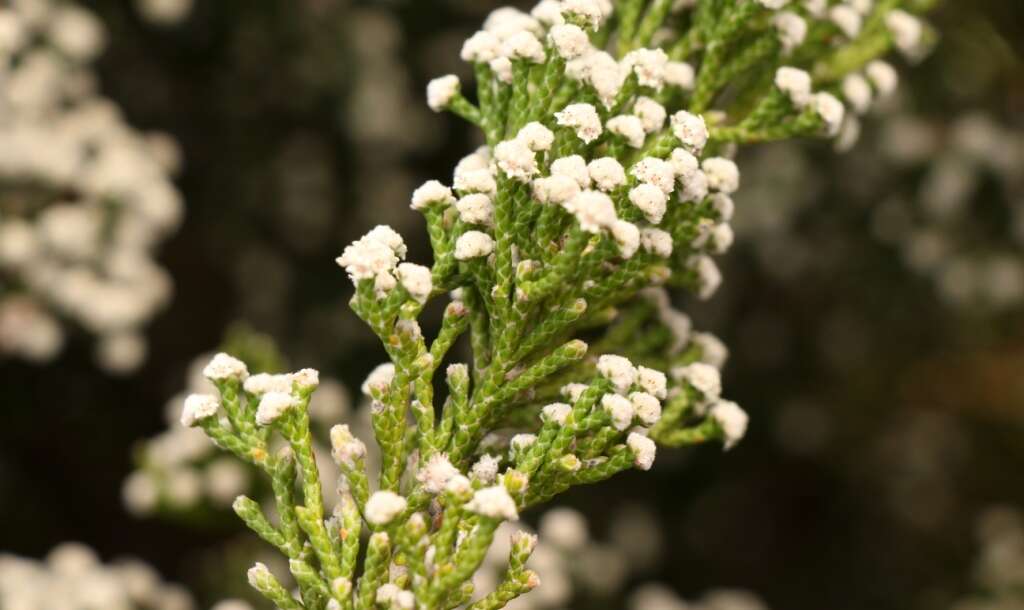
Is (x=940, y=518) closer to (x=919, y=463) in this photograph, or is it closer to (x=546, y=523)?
(x=919, y=463)

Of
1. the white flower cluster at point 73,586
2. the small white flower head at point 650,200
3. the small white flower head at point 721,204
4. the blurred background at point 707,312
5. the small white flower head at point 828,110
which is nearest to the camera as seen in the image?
the small white flower head at point 650,200

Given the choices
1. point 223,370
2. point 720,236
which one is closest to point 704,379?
point 720,236

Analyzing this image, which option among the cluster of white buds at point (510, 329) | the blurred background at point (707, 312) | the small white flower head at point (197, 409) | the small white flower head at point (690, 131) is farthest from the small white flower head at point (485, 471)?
the blurred background at point (707, 312)

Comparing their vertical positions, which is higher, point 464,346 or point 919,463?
point 464,346

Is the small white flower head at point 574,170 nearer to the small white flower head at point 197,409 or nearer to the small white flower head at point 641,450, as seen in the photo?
the small white flower head at point 641,450

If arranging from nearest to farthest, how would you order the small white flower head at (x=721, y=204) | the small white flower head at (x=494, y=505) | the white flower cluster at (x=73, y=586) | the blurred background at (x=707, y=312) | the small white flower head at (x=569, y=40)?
the small white flower head at (x=494, y=505) < the small white flower head at (x=569, y=40) < the small white flower head at (x=721, y=204) < the white flower cluster at (x=73, y=586) < the blurred background at (x=707, y=312)

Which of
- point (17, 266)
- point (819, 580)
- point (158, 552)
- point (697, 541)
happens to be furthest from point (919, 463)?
point (17, 266)
